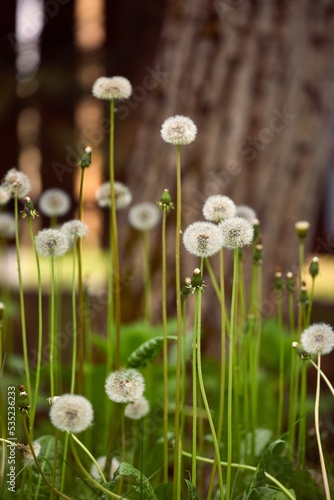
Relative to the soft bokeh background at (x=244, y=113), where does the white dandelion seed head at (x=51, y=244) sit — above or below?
below

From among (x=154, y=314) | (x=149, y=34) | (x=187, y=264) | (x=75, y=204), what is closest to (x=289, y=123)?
(x=187, y=264)

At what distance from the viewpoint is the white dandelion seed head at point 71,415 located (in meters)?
0.65

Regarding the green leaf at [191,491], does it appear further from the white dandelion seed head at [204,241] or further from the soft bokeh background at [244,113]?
the soft bokeh background at [244,113]

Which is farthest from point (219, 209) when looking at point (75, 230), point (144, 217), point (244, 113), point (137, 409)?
point (244, 113)

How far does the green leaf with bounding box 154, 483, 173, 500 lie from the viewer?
0.78 meters

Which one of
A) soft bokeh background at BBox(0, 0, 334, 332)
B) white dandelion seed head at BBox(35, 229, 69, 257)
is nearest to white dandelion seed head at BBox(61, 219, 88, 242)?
white dandelion seed head at BBox(35, 229, 69, 257)

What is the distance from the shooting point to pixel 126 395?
0.72m

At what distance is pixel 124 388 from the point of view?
724mm

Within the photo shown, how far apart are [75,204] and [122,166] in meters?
1.14

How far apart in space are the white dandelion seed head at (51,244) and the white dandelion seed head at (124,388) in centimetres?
18

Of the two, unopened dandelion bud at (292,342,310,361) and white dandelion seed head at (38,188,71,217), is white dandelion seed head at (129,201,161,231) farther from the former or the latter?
unopened dandelion bud at (292,342,310,361)

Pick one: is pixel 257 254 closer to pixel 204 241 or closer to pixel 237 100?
pixel 204 241

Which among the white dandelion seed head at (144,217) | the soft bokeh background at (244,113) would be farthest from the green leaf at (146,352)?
the soft bokeh background at (244,113)

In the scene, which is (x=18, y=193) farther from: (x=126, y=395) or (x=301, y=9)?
(x=301, y=9)
